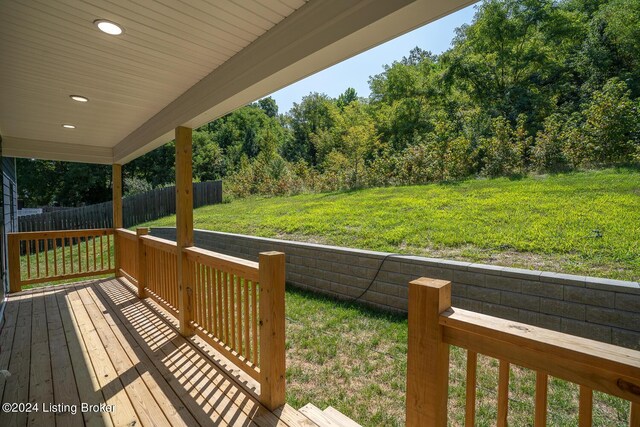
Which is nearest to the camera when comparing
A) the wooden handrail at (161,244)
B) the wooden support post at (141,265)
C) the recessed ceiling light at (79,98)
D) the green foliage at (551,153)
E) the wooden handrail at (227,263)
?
the wooden handrail at (227,263)

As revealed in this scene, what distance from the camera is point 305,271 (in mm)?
4875

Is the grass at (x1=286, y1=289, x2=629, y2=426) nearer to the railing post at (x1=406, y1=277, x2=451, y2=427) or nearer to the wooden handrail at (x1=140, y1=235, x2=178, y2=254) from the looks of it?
the railing post at (x1=406, y1=277, x2=451, y2=427)

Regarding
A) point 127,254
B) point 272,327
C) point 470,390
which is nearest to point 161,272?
point 127,254

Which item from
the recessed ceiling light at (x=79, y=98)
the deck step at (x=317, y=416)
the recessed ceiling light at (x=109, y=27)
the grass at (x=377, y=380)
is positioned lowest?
the grass at (x=377, y=380)

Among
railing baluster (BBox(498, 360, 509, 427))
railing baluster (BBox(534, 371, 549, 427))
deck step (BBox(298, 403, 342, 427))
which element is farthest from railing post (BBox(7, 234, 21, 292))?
railing baluster (BBox(534, 371, 549, 427))

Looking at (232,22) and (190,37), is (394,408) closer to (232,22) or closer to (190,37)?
(232,22)

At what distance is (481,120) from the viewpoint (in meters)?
13.7

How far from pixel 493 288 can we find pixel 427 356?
2.34 metres

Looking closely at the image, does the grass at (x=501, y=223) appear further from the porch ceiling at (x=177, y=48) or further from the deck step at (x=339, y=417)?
the porch ceiling at (x=177, y=48)

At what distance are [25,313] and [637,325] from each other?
20.6 ft

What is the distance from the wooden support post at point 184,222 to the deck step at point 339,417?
178 centimetres

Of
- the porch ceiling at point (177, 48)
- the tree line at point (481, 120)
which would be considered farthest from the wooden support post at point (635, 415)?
the tree line at point (481, 120)

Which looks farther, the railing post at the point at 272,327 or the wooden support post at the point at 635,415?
the railing post at the point at 272,327

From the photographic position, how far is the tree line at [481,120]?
24.8ft
